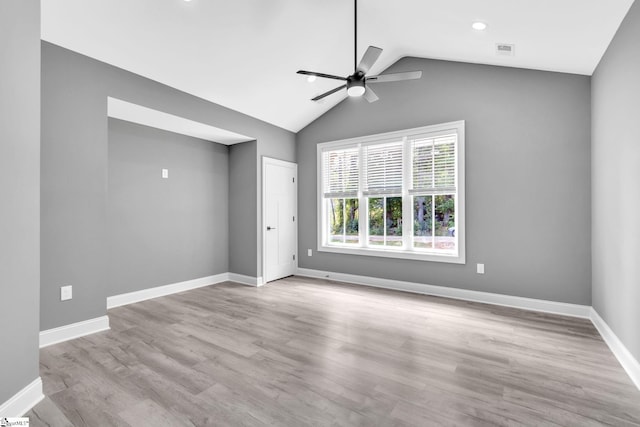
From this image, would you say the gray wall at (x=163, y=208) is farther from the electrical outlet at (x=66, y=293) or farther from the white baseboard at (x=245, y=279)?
the electrical outlet at (x=66, y=293)

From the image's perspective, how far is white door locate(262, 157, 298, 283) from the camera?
207 inches

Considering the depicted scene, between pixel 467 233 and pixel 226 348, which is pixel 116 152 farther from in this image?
pixel 467 233

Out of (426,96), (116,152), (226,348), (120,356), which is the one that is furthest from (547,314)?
(116,152)

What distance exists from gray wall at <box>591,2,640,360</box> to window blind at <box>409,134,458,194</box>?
1525mm

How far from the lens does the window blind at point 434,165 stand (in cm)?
436

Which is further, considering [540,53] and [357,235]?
[357,235]

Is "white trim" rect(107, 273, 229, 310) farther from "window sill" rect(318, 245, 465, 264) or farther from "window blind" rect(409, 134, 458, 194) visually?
"window blind" rect(409, 134, 458, 194)

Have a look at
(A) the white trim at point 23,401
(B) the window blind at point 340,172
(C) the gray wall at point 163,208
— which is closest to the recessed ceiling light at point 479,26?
(B) the window blind at point 340,172

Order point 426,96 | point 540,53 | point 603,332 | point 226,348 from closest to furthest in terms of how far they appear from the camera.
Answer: point 226,348, point 603,332, point 540,53, point 426,96

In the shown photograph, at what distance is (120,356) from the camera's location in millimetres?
2617

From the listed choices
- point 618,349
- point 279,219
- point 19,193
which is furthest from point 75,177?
point 618,349

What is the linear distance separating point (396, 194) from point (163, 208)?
3.61 m

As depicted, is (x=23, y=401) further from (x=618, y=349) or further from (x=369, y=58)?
(x=618, y=349)

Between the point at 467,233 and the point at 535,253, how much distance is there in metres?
0.80
